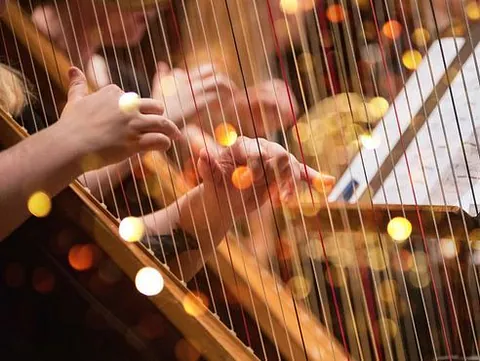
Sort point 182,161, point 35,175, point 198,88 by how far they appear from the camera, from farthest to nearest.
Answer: point 182,161 < point 198,88 < point 35,175

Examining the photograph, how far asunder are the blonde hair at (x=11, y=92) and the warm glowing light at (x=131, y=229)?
0.26 metres

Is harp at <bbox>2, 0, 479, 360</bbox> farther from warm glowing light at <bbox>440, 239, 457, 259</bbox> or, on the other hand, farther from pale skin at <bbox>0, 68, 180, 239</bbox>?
pale skin at <bbox>0, 68, 180, 239</bbox>

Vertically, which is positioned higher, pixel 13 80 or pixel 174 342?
pixel 13 80

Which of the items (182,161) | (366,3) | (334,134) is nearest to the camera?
(182,161)

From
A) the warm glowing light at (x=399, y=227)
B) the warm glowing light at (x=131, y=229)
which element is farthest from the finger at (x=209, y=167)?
the warm glowing light at (x=399, y=227)

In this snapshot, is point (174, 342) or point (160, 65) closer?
point (174, 342)

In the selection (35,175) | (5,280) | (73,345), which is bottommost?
(73,345)

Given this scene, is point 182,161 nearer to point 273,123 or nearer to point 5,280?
point 273,123

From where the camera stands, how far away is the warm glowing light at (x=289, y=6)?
1.63m

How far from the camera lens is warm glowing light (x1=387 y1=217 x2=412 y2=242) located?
176 cm

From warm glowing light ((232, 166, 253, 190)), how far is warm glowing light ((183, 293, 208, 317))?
0.59 feet

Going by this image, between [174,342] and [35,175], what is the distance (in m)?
0.29

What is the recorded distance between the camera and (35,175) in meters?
1.15

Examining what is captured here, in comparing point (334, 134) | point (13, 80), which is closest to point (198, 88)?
point (13, 80)
